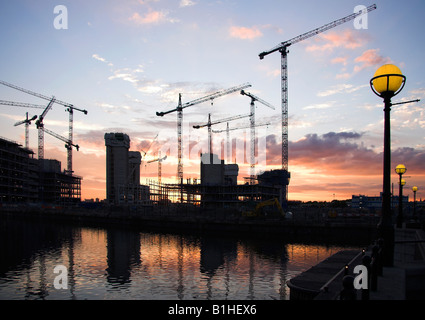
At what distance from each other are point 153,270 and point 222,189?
5775 inches

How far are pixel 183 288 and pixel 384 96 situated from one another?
2268cm

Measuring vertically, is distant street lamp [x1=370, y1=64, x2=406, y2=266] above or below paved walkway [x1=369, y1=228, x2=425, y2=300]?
above

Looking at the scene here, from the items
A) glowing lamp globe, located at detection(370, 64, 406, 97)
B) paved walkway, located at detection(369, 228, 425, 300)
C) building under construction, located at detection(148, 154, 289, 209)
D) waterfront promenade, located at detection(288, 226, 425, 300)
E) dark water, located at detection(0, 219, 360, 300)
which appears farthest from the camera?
building under construction, located at detection(148, 154, 289, 209)

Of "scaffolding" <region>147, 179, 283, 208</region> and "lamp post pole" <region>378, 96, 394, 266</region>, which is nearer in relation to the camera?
"lamp post pole" <region>378, 96, 394, 266</region>

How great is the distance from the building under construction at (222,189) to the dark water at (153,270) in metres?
115

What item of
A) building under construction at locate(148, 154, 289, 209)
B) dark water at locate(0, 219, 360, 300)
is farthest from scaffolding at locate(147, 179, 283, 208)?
dark water at locate(0, 219, 360, 300)

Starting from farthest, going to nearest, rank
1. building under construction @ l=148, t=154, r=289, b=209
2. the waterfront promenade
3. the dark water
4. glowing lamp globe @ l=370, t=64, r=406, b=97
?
building under construction @ l=148, t=154, r=289, b=209
the dark water
glowing lamp globe @ l=370, t=64, r=406, b=97
the waterfront promenade

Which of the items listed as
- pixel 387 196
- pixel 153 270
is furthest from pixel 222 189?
pixel 387 196

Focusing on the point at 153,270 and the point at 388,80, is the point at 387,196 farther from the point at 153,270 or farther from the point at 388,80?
the point at 153,270

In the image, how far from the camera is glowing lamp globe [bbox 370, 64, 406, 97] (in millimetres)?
13539

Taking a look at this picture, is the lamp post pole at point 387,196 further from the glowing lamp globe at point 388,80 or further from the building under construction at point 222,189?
the building under construction at point 222,189

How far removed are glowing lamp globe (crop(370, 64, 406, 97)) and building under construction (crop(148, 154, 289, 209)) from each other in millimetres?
152465

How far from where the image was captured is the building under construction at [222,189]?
570 feet

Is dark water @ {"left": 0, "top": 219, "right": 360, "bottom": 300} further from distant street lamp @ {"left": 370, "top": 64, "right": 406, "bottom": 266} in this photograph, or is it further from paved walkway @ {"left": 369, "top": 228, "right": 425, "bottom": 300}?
distant street lamp @ {"left": 370, "top": 64, "right": 406, "bottom": 266}
